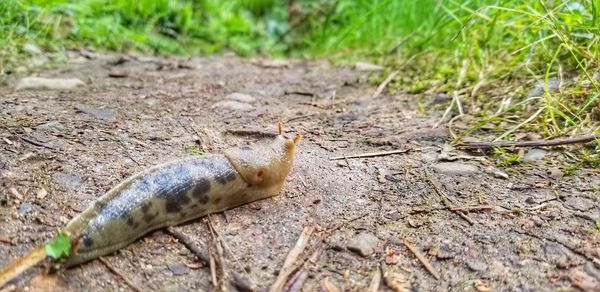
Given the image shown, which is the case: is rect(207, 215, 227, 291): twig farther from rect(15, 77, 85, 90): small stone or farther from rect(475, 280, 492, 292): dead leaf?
rect(15, 77, 85, 90): small stone

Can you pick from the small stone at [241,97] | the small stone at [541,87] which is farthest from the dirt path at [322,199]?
the small stone at [541,87]

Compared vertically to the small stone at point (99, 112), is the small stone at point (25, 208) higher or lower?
higher

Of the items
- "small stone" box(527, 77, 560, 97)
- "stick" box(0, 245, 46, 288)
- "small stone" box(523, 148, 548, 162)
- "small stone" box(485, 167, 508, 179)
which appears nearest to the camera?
"stick" box(0, 245, 46, 288)

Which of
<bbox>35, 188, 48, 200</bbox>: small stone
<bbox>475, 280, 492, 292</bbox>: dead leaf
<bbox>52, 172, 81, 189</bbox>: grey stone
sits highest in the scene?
<bbox>475, 280, 492, 292</bbox>: dead leaf

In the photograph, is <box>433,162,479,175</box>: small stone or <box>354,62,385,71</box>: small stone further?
<box>354,62,385,71</box>: small stone

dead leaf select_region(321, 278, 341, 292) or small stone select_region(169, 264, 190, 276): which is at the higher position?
dead leaf select_region(321, 278, 341, 292)

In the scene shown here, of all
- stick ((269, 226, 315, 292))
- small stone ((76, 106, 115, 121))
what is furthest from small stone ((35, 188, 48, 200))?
stick ((269, 226, 315, 292))

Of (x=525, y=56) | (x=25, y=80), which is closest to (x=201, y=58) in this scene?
(x=25, y=80)

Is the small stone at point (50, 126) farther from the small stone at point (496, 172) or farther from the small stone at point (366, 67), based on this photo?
the small stone at point (366, 67)

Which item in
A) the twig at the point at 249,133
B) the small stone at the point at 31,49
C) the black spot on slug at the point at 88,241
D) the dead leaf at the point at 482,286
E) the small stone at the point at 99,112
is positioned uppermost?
the black spot on slug at the point at 88,241
